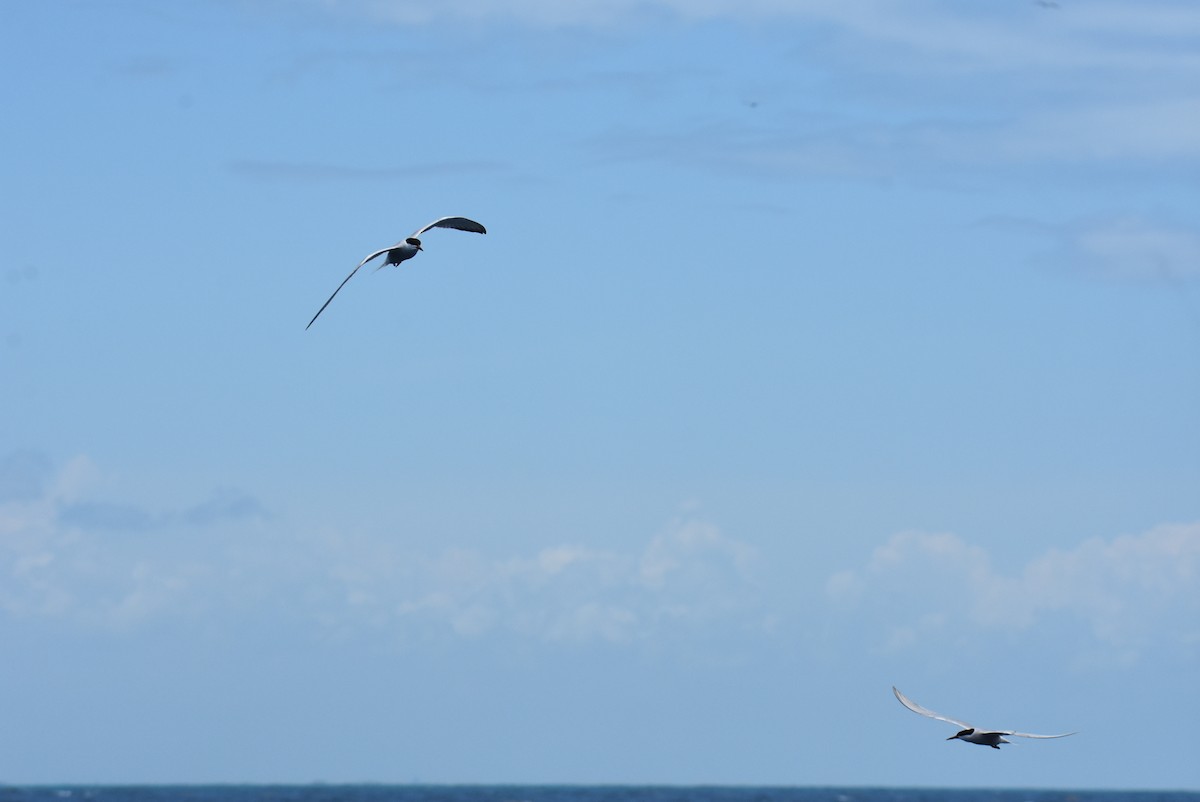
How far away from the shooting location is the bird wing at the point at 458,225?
4144 centimetres

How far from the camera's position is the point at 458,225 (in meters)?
42.0

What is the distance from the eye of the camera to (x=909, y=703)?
42188mm

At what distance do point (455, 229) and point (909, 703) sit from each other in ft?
46.0

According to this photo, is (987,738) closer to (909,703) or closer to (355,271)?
(909,703)

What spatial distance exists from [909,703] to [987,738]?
5.89ft

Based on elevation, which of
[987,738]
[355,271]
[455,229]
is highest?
[455,229]

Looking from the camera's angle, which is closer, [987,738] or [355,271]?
[355,271]

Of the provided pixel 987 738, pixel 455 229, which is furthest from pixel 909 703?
pixel 455 229

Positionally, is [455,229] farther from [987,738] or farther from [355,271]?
[987,738]

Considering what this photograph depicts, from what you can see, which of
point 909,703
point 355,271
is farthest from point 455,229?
point 909,703

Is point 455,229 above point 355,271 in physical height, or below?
above

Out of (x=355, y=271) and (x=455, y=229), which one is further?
(x=455, y=229)

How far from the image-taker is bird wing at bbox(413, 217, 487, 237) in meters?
41.4

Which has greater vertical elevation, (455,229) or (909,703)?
(455,229)
